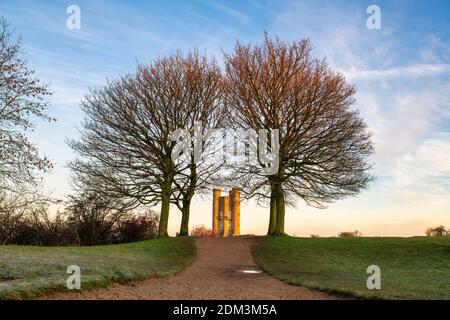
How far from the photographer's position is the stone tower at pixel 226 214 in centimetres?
3447

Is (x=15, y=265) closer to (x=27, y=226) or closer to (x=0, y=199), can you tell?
(x=0, y=199)

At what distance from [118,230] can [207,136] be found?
14291 mm

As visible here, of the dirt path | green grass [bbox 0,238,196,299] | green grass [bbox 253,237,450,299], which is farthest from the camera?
green grass [bbox 253,237,450,299]

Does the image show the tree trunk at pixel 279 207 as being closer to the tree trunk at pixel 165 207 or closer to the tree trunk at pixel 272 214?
the tree trunk at pixel 272 214

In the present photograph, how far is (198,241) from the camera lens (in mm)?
30125

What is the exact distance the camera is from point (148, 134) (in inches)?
1361

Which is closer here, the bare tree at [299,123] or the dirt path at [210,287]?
the dirt path at [210,287]

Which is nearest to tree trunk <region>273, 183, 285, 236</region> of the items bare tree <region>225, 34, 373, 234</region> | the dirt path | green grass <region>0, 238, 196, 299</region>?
bare tree <region>225, 34, 373, 234</region>

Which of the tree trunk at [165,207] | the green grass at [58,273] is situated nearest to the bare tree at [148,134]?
the tree trunk at [165,207]

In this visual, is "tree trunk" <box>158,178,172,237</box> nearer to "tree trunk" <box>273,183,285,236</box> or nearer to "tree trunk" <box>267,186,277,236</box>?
"tree trunk" <box>267,186,277,236</box>

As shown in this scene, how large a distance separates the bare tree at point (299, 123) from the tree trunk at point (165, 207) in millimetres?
5473

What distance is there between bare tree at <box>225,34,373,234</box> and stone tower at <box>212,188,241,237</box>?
1.86 metres

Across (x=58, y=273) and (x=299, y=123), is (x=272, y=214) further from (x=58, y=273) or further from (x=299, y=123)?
(x=58, y=273)

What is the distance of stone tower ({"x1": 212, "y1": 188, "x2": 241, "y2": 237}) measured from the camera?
34469 mm
